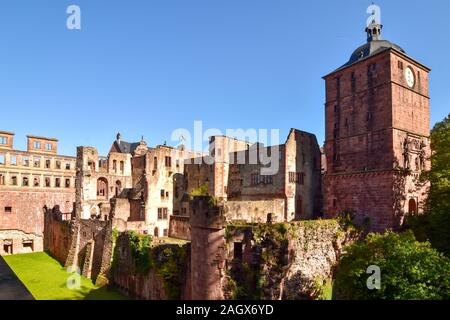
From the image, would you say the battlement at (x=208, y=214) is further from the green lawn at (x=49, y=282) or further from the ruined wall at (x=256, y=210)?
Result: the green lawn at (x=49, y=282)

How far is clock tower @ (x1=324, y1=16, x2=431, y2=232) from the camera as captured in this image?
27984 mm

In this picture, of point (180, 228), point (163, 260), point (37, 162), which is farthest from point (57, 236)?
point (163, 260)

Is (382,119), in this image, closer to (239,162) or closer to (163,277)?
(239,162)

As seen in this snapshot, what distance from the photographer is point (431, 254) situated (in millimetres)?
18266

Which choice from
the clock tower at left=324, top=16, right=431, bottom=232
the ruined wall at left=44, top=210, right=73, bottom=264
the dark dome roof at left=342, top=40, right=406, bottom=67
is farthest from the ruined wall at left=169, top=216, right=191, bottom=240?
the dark dome roof at left=342, top=40, right=406, bottom=67

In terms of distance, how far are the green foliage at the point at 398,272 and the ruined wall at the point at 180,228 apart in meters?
17.7

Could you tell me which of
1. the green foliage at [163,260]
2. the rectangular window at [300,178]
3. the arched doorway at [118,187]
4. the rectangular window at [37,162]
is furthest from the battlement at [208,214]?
the rectangular window at [37,162]

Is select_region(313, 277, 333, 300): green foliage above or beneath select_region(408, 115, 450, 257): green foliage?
beneath

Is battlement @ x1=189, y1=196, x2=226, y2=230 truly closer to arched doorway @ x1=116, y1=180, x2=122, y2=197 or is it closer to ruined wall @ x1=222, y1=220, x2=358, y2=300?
ruined wall @ x1=222, y1=220, x2=358, y2=300

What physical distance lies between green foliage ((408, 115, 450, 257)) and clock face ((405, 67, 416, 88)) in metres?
5.34

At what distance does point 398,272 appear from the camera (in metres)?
17.5

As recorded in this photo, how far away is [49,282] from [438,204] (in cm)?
3372
